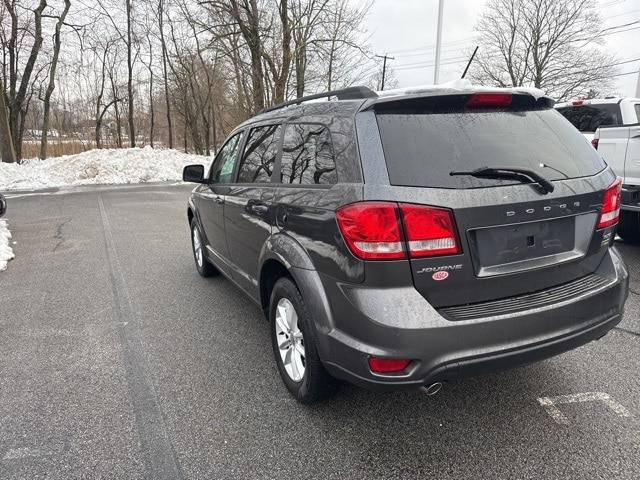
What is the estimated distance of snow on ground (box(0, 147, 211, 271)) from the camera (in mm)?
16500

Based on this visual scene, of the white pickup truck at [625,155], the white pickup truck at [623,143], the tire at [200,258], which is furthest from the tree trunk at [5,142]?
the white pickup truck at [625,155]

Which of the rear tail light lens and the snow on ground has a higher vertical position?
the snow on ground

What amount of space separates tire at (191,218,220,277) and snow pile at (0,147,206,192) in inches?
541

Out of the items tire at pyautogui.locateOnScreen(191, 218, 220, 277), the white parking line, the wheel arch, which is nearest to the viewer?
the wheel arch

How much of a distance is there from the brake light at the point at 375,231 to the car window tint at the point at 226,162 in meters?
2.14

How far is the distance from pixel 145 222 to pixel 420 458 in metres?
8.24

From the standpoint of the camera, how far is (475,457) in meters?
2.13

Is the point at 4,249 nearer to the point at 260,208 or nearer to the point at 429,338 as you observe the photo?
the point at 260,208

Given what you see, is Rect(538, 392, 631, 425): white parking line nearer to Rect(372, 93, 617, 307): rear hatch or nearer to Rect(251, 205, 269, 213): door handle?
Rect(372, 93, 617, 307): rear hatch

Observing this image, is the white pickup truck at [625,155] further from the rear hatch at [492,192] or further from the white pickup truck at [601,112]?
the rear hatch at [492,192]

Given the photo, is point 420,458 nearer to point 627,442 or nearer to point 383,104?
point 627,442

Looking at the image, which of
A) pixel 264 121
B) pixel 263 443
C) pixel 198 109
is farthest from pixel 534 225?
pixel 198 109

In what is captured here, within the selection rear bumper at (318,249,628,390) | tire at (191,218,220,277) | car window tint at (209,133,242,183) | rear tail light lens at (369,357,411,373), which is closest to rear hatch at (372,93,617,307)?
rear bumper at (318,249,628,390)

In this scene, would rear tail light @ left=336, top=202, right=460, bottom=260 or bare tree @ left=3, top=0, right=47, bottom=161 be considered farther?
bare tree @ left=3, top=0, right=47, bottom=161
